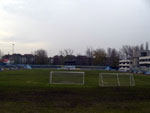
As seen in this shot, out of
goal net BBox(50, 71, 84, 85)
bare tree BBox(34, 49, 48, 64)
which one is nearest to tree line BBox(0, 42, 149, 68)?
bare tree BBox(34, 49, 48, 64)

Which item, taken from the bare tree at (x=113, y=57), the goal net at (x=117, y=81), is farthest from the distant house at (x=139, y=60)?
the goal net at (x=117, y=81)

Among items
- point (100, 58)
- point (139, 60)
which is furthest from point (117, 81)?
point (100, 58)

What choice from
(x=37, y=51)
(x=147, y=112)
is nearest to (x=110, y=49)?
(x=37, y=51)

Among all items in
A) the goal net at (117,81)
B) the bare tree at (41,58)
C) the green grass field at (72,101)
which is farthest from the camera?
the bare tree at (41,58)

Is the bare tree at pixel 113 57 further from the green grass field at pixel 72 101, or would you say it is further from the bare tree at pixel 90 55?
the green grass field at pixel 72 101

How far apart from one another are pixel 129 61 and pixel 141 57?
44.0 feet

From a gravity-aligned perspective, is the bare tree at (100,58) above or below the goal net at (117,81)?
above

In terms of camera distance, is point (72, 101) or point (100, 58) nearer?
point (72, 101)

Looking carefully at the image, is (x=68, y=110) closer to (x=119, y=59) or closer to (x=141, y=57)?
(x=141, y=57)

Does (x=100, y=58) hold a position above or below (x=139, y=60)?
above

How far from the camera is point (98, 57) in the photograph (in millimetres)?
147375

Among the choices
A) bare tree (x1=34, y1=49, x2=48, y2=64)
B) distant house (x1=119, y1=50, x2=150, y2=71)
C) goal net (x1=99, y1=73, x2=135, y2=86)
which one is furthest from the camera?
bare tree (x1=34, y1=49, x2=48, y2=64)

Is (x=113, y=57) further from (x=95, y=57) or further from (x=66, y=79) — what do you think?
(x=66, y=79)

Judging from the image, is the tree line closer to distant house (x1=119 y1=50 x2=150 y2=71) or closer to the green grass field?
distant house (x1=119 y1=50 x2=150 y2=71)
